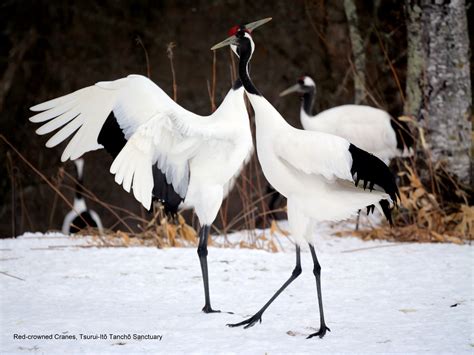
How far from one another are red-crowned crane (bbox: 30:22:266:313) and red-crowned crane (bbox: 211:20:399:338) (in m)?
0.36

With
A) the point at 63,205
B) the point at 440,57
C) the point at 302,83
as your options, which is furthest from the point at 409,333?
the point at 63,205

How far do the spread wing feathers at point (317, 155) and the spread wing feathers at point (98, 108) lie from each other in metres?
0.80

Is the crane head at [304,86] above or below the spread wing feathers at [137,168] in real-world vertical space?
above

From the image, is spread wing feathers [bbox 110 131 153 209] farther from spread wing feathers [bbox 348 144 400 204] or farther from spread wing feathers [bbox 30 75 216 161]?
spread wing feathers [bbox 348 144 400 204]

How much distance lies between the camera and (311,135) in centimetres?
353

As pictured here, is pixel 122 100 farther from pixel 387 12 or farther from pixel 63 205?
pixel 63 205

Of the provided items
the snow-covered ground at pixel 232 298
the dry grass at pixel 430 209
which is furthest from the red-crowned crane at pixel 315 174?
the dry grass at pixel 430 209

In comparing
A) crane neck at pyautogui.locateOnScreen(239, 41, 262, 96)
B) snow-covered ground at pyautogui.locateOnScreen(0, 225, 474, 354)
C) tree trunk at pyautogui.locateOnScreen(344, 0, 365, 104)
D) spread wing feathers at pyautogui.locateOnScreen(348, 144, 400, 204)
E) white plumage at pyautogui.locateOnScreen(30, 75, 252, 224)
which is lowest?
snow-covered ground at pyautogui.locateOnScreen(0, 225, 474, 354)

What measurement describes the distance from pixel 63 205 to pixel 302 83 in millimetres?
4406

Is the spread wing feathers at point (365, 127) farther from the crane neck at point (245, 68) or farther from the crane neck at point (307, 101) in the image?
the crane neck at point (245, 68)

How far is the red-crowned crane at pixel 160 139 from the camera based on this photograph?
382cm

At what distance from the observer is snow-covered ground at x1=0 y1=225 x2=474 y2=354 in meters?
3.27

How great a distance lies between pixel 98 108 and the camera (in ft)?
13.8

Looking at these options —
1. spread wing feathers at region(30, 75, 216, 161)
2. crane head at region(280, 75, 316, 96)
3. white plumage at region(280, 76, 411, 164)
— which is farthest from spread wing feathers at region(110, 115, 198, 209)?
crane head at region(280, 75, 316, 96)
